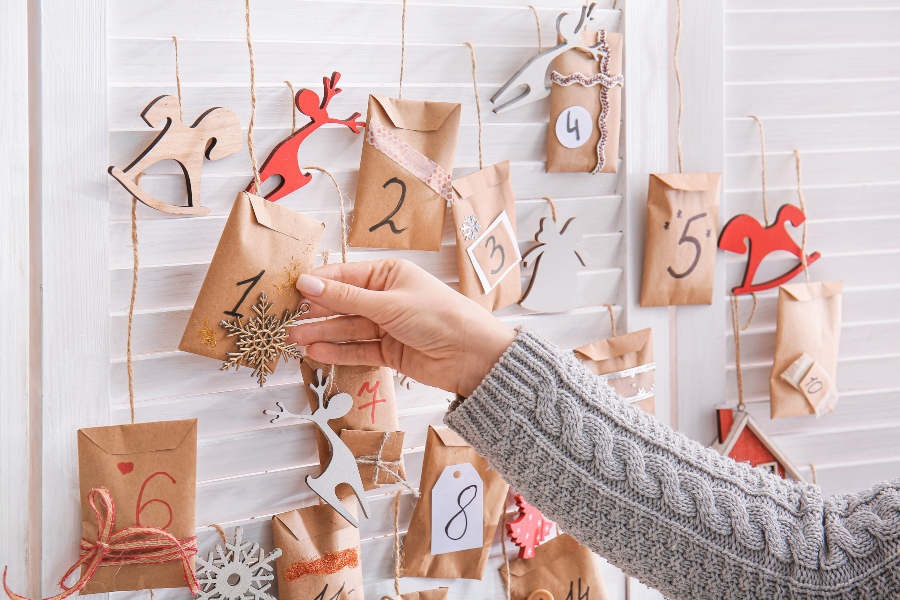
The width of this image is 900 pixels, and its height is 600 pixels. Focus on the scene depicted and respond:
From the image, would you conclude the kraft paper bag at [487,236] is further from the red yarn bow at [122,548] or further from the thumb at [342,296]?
the red yarn bow at [122,548]

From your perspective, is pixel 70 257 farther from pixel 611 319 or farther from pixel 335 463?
pixel 611 319

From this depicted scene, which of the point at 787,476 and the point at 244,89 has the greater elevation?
the point at 244,89

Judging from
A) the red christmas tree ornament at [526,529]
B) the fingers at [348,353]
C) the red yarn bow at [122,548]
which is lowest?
the red christmas tree ornament at [526,529]

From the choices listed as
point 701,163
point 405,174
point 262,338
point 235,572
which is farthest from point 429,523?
point 701,163

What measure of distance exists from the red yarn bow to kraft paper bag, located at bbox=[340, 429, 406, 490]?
0.21 meters

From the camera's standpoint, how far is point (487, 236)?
0.93 metres

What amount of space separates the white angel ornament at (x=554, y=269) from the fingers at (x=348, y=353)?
0.26 m

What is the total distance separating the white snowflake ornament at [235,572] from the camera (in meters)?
0.82

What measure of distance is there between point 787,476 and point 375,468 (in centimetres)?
74

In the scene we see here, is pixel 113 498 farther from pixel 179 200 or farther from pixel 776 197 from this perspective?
pixel 776 197

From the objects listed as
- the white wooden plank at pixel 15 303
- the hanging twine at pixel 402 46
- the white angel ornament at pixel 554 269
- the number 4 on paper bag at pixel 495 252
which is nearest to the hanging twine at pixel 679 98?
the white angel ornament at pixel 554 269

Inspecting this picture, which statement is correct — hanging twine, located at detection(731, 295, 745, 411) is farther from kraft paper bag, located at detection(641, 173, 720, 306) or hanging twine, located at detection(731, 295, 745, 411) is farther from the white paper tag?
the white paper tag

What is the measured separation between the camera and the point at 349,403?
0.85 meters

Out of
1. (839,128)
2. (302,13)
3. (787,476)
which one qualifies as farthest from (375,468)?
(839,128)
